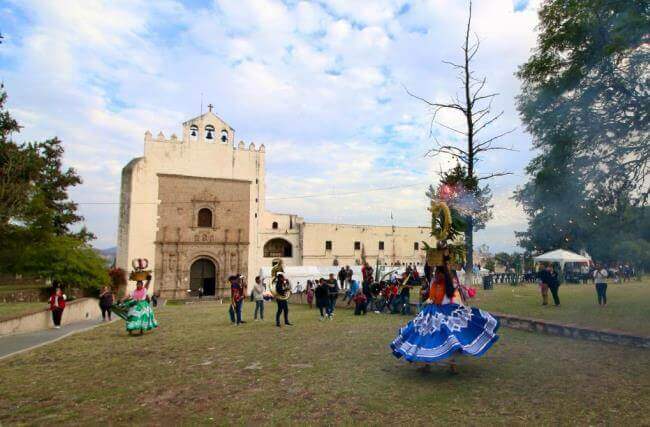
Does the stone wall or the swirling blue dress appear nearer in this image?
the swirling blue dress

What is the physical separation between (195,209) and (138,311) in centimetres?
2467

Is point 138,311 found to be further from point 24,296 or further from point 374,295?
point 24,296

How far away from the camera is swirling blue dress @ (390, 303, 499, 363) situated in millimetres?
5422

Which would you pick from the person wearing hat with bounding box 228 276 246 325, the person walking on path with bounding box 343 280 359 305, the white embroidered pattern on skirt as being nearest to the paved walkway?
the person wearing hat with bounding box 228 276 246 325

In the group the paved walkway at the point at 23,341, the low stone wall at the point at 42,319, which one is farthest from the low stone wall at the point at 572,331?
the low stone wall at the point at 42,319

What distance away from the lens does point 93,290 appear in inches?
942

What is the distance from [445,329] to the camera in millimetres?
5598

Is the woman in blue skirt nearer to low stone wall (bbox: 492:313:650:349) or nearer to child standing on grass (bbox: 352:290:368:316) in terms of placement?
low stone wall (bbox: 492:313:650:349)

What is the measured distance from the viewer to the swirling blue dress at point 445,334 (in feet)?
17.8

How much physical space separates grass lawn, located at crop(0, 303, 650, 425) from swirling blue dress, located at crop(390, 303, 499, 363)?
0.41m

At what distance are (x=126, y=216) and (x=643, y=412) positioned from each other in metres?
34.5

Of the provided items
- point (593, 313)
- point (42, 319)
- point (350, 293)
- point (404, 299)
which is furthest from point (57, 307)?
point (593, 313)

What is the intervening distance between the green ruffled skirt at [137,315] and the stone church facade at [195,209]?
918 inches

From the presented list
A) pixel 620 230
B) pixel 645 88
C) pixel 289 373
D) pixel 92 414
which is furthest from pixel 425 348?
pixel 620 230
